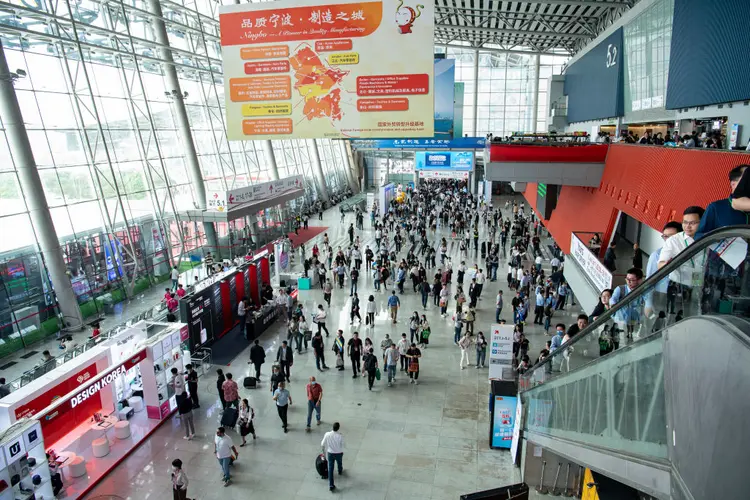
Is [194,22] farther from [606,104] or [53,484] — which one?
[53,484]

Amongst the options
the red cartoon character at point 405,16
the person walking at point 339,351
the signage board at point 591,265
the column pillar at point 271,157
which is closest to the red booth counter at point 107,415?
the person walking at point 339,351

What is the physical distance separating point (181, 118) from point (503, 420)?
17777 millimetres

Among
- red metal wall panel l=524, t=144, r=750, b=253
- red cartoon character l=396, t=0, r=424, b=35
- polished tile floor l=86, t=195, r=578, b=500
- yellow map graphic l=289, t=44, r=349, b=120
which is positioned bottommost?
polished tile floor l=86, t=195, r=578, b=500

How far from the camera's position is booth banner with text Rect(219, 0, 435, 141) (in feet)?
27.0

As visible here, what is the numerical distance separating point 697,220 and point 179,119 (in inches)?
791

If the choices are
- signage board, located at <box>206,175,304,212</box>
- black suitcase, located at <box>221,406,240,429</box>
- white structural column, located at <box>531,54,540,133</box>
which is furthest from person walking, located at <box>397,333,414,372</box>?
white structural column, located at <box>531,54,540,133</box>

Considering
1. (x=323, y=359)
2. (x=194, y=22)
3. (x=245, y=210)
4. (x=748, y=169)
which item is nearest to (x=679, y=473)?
(x=748, y=169)

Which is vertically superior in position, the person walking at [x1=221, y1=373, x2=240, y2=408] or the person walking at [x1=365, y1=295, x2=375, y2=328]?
the person walking at [x1=221, y1=373, x2=240, y2=408]

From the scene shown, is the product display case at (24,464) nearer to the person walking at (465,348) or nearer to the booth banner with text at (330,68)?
the booth banner with text at (330,68)

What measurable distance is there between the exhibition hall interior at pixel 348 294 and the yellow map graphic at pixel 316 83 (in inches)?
2.1

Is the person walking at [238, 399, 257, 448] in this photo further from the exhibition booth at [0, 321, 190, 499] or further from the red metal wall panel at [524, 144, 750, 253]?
the red metal wall panel at [524, 144, 750, 253]

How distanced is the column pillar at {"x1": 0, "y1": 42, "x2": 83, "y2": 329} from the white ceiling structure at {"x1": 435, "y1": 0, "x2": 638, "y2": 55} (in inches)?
901

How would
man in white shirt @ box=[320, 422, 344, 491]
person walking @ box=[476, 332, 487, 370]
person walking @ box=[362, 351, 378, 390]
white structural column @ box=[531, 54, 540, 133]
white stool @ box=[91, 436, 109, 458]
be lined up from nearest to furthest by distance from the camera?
man in white shirt @ box=[320, 422, 344, 491]
white stool @ box=[91, 436, 109, 458]
person walking @ box=[362, 351, 378, 390]
person walking @ box=[476, 332, 487, 370]
white structural column @ box=[531, 54, 540, 133]

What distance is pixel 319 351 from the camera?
11469 millimetres
